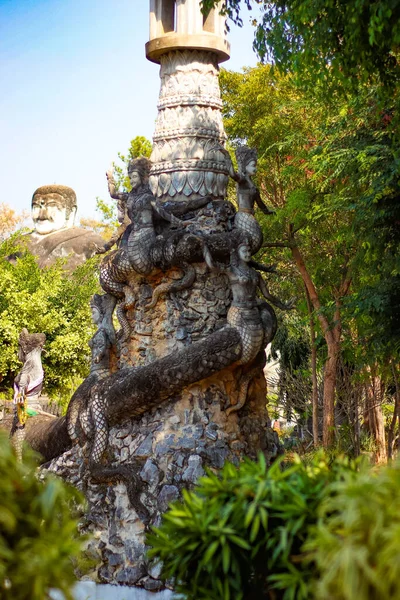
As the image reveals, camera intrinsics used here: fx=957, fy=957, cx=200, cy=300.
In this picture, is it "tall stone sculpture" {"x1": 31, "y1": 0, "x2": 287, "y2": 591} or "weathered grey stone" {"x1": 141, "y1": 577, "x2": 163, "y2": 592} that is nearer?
"weathered grey stone" {"x1": 141, "y1": 577, "x2": 163, "y2": 592}

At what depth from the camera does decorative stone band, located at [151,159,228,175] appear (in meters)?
9.18

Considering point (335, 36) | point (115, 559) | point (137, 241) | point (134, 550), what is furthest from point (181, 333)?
point (335, 36)

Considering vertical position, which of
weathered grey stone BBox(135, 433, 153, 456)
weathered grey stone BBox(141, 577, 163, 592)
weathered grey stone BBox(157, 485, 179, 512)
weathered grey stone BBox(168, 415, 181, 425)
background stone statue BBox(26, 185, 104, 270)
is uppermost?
background stone statue BBox(26, 185, 104, 270)

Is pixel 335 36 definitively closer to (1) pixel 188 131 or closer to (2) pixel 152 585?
(1) pixel 188 131

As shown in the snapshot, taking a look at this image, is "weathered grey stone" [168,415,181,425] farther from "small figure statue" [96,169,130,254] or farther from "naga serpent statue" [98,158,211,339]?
"small figure statue" [96,169,130,254]

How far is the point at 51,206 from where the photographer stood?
26.6 m

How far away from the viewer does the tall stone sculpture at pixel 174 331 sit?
832cm

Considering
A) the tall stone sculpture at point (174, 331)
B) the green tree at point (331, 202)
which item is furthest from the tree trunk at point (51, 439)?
the green tree at point (331, 202)

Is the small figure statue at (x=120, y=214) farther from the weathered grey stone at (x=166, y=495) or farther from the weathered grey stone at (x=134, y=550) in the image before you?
the weathered grey stone at (x=134, y=550)

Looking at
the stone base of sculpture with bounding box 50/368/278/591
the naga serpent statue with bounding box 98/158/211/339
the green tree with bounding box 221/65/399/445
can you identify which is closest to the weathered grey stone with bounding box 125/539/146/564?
the stone base of sculpture with bounding box 50/368/278/591

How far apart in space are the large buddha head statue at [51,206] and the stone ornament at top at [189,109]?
687 inches

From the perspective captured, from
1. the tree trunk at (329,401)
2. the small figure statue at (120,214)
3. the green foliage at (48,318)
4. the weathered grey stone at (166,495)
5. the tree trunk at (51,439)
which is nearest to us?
the weathered grey stone at (166,495)

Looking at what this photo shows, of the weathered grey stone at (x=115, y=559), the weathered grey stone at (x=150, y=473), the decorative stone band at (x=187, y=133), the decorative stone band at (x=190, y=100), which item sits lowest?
the weathered grey stone at (x=115, y=559)

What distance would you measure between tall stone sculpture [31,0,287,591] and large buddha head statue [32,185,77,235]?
17.3m
